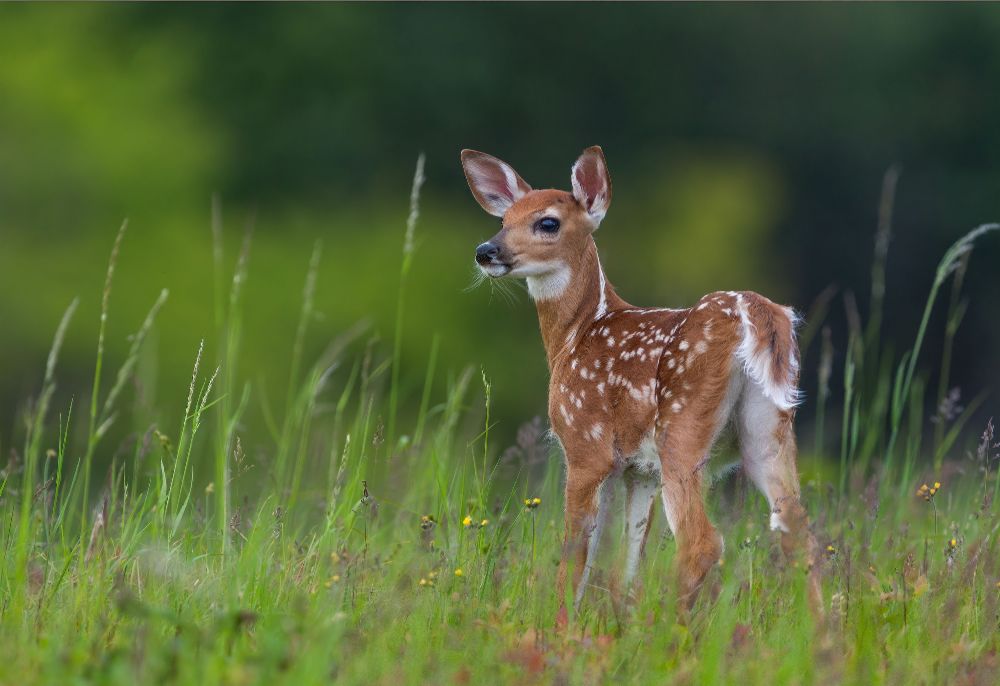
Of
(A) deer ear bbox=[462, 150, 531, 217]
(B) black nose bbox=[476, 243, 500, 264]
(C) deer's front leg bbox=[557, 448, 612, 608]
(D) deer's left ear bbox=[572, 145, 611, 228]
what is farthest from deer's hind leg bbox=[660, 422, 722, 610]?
(A) deer ear bbox=[462, 150, 531, 217]

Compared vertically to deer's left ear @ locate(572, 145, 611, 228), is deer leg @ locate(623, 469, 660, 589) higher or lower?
lower

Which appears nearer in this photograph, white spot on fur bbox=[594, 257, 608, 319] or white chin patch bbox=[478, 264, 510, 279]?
white chin patch bbox=[478, 264, 510, 279]

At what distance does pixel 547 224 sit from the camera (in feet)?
18.7

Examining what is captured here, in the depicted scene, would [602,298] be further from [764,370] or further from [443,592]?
[443,592]

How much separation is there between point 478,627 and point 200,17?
21.0m

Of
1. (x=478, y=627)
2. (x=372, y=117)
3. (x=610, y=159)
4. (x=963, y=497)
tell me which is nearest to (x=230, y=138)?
(x=372, y=117)

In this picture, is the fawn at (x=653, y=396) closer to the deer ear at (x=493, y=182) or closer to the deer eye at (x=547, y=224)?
the deer eye at (x=547, y=224)

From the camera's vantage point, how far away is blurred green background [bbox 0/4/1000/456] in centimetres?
2100

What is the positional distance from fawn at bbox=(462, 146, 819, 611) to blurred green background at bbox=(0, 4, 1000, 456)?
13.8 meters

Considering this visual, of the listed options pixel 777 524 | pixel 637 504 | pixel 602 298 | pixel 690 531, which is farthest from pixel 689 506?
pixel 602 298

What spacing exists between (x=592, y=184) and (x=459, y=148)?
16.3 m

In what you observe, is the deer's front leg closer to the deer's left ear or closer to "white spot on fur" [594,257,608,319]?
"white spot on fur" [594,257,608,319]

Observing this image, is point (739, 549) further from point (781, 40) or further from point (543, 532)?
point (781, 40)

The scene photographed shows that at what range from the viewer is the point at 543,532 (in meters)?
5.20
